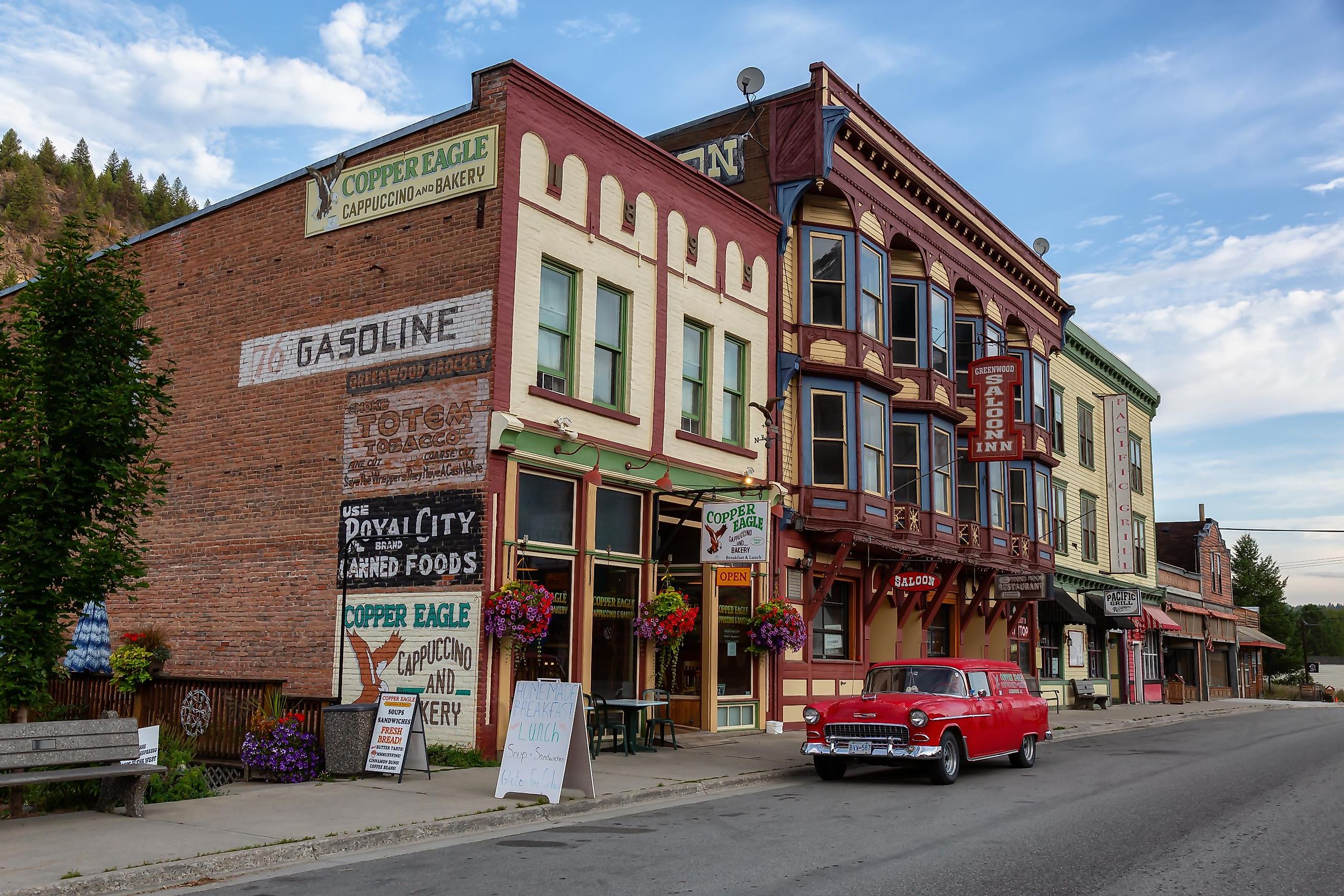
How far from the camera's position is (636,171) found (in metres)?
19.2

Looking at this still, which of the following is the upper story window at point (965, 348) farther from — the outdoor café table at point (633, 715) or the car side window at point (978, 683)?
the outdoor café table at point (633, 715)

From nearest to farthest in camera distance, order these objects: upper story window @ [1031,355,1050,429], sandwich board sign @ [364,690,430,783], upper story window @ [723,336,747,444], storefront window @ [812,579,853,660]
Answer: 1. sandwich board sign @ [364,690,430,783]
2. upper story window @ [723,336,747,444]
3. storefront window @ [812,579,853,660]
4. upper story window @ [1031,355,1050,429]

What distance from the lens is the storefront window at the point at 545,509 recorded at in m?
16.5

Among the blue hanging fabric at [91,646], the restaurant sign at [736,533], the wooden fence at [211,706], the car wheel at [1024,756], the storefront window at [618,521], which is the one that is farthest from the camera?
the restaurant sign at [736,533]

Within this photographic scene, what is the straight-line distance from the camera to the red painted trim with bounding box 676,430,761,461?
19953 mm

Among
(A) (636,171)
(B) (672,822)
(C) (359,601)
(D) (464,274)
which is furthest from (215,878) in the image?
(A) (636,171)

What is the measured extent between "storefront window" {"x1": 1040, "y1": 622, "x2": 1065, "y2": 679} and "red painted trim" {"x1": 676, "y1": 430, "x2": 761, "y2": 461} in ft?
59.7

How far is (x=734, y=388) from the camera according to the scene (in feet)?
71.4

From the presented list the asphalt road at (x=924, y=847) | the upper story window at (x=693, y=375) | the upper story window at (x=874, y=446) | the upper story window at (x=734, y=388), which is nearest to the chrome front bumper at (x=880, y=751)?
the asphalt road at (x=924, y=847)

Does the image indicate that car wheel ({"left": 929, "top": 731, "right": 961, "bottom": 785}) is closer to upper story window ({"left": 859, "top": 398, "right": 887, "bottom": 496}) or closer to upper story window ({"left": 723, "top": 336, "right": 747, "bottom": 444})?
upper story window ({"left": 723, "top": 336, "right": 747, "bottom": 444})

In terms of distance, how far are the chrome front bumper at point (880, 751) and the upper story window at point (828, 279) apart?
11275mm

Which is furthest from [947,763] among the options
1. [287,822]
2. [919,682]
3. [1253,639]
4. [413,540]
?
[1253,639]

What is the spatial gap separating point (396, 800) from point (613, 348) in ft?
28.8

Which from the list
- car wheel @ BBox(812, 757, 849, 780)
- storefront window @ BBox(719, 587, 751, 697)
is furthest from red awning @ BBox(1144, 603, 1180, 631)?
car wheel @ BBox(812, 757, 849, 780)
